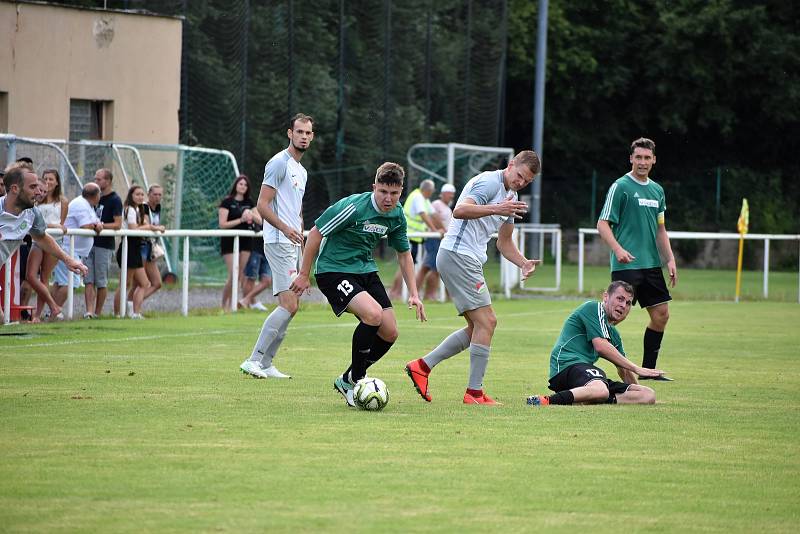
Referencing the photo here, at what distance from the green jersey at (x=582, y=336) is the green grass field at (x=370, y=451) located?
48 centimetres

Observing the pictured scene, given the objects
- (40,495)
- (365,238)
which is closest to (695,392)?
(365,238)

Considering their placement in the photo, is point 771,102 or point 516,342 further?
point 771,102

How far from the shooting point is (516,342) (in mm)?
16469

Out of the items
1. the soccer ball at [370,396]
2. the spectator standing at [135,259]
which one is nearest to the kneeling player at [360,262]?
the soccer ball at [370,396]

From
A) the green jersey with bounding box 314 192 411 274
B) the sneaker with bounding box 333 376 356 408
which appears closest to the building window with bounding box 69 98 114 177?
the green jersey with bounding box 314 192 411 274

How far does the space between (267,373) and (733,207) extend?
114 feet

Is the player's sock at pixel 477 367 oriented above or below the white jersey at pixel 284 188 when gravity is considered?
below

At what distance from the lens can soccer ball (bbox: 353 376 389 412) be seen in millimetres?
9656

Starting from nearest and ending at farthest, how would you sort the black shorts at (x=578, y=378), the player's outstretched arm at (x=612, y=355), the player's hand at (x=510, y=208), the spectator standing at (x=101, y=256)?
the player's hand at (x=510, y=208), the player's outstretched arm at (x=612, y=355), the black shorts at (x=578, y=378), the spectator standing at (x=101, y=256)

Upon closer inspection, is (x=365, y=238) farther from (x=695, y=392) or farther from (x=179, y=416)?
(x=695, y=392)

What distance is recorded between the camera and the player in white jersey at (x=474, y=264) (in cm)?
1016

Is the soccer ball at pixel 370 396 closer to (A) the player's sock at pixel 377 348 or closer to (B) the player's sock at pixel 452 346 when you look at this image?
(A) the player's sock at pixel 377 348

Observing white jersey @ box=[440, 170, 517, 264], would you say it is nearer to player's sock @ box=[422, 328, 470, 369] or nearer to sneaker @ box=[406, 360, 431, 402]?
player's sock @ box=[422, 328, 470, 369]

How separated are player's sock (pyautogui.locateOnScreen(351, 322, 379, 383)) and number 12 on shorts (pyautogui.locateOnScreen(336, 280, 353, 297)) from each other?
247 millimetres
